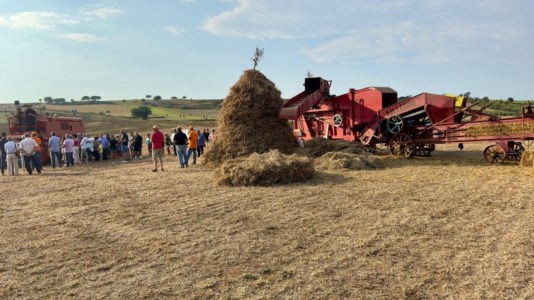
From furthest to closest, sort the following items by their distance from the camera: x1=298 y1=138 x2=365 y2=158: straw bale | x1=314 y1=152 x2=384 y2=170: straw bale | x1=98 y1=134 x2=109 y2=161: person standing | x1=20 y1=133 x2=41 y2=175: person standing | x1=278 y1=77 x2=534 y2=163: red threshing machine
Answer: x1=98 y1=134 x2=109 y2=161: person standing
x1=20 y1=133 x2=41 y2=175: person standing
x1=298 y1=138 x2=365 y2=158: straw bale
x1=278 y1=77 x2=534 y2=163: red threshing machine
x1=314 y1=152 x2=384 y2=170: straw bale

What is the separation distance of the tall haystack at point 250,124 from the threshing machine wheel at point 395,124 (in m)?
3.31

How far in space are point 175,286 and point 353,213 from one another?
344 centimetres

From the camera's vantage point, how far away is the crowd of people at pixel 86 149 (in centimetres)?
1345

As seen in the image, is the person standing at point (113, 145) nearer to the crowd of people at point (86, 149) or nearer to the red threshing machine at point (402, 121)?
the crowd of people at point (86, 149)

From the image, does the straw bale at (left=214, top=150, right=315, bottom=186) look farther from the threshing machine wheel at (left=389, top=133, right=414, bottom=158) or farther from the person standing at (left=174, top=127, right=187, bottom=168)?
the threshing machine wheel at (left=389, top=133, right=414, bottom=158)

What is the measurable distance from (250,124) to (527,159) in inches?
304

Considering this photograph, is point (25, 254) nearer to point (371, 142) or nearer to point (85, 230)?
point (85, 230)

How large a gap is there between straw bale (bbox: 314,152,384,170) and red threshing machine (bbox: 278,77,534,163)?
2026 mm

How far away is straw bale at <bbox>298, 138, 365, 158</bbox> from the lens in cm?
1260

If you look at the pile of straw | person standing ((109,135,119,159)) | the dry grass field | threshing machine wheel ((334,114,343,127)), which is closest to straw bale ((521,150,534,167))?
the pile of straw

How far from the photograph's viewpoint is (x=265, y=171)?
920 centimetres

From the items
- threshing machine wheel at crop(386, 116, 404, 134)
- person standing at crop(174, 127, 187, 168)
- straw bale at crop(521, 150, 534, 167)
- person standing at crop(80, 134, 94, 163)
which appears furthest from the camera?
person standing at crop(80, 134, 94, 163)

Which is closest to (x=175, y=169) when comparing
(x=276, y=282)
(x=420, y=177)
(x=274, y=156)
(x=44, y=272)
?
(x=274, y=156)

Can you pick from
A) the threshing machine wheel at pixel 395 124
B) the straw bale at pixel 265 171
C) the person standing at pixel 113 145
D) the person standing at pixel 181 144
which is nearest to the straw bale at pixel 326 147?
the threshing machine wheel at pixel 395 124
